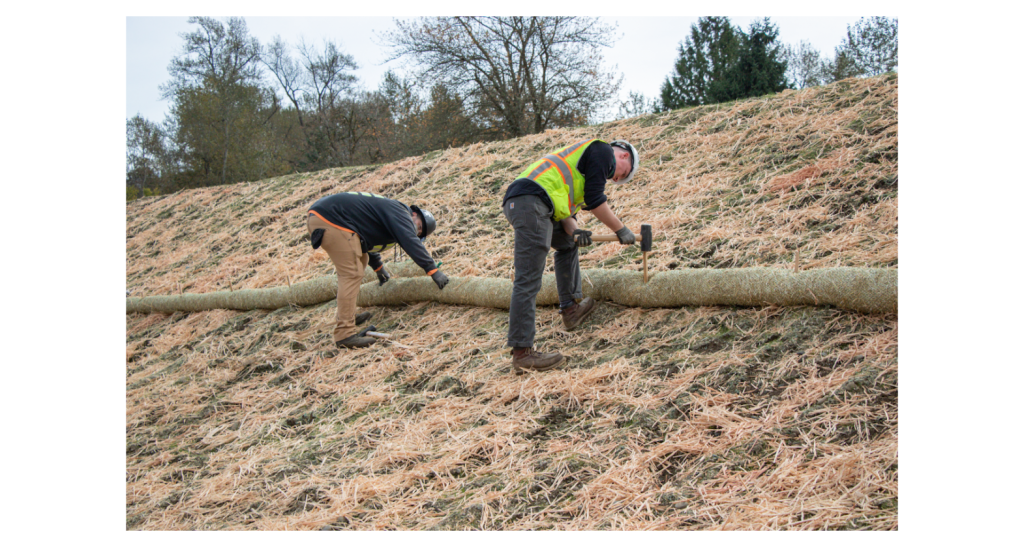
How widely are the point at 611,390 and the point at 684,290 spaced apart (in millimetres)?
994

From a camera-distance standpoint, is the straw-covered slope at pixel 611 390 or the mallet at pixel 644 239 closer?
the straw-covered slope at pixel 611 390

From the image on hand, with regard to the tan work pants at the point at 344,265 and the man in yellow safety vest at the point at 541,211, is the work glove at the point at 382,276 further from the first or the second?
the man in yellow safety vest at the point at 541,211

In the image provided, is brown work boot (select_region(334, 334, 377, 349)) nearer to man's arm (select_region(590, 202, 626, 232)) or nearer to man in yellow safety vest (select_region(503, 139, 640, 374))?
man in yellow safety vest (select_region(503, 139, 640, 374))

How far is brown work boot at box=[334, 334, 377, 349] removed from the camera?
4734 mm

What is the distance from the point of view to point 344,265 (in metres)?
4.73

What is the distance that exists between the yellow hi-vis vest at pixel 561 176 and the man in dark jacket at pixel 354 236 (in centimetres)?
152

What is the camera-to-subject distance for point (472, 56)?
17016mm

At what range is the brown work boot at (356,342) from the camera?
473 cm

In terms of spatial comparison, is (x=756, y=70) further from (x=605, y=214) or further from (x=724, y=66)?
(x=605, y=214)

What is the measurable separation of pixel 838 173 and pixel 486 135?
14.3m

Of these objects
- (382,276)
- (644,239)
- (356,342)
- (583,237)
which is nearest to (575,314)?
(583,237)

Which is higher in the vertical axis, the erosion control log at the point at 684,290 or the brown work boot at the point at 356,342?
the erosion control log at the point at 684,290

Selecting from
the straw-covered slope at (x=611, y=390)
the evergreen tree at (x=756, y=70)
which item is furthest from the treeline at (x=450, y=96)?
the straw-covered slope at (x=611, y=390)
